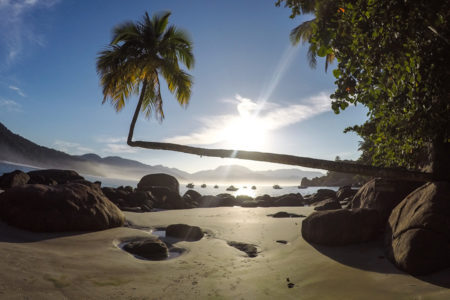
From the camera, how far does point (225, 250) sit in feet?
18.7

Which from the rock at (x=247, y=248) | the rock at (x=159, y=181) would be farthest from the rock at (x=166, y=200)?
the rock at (x=247, y=248)

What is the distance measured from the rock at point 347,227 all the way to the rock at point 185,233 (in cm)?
302

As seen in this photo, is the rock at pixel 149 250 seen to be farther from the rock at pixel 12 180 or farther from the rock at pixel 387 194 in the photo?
the rock at pixel 12 180

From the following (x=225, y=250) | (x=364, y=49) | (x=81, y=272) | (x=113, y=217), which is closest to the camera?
(x=81, y=272)

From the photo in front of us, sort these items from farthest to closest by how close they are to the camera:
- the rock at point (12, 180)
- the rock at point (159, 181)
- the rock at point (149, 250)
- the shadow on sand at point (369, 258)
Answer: the rock at point (159, 181) → the rock at point (12, 180) → the rock at point (149, 250) → the shadow on sand at point (369, 258)

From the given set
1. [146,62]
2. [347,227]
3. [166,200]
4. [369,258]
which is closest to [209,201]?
[166,200]

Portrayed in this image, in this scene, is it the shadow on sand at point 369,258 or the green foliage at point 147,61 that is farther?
the green foliage at point 147,61

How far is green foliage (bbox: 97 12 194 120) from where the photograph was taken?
10156mm

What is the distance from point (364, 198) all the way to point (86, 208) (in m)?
7.35

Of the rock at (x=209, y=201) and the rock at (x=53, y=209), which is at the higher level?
the rock at (x=53, y=209)

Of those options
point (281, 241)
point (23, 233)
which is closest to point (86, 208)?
point (23, 233)

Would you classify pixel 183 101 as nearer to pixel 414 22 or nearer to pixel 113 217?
pixel 113 217

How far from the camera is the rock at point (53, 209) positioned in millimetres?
5426

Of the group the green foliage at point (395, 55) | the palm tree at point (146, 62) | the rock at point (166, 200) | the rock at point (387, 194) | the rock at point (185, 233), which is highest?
the palm tree at point (146, 62)
